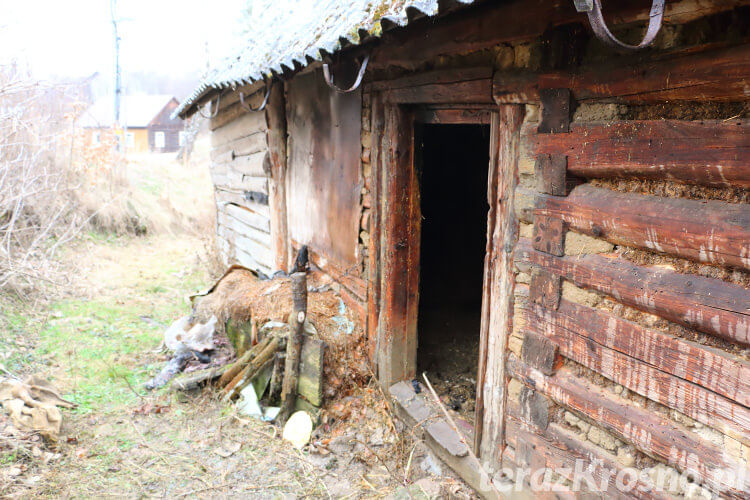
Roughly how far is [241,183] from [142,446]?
14.8 ft

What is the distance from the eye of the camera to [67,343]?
630cm

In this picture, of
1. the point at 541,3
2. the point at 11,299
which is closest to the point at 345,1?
the point at 541,3

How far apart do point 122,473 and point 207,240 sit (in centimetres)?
740

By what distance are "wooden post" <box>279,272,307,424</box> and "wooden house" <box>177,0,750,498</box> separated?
60 cm

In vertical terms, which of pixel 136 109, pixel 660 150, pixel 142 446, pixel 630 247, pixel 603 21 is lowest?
pixel 142 446

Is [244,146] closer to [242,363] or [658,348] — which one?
[242,363]

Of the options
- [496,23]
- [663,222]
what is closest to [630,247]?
[663,222]

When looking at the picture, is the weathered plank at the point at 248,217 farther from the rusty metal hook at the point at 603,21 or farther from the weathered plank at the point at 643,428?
the rusty metal hook at the point at 603,21

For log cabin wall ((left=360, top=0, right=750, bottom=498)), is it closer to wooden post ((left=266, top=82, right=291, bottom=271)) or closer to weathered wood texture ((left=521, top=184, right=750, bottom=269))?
weathered wood texture ((left=521, top=184, right=750, bottom=269))

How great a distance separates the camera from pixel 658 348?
214cm

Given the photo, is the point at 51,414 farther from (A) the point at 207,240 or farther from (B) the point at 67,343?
(A) the point at 207,240

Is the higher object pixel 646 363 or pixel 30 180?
pixel 30 180

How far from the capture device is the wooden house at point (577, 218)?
190cm

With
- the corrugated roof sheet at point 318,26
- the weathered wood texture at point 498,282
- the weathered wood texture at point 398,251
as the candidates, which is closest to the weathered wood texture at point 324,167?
the weathered wood texture at point 398,251
